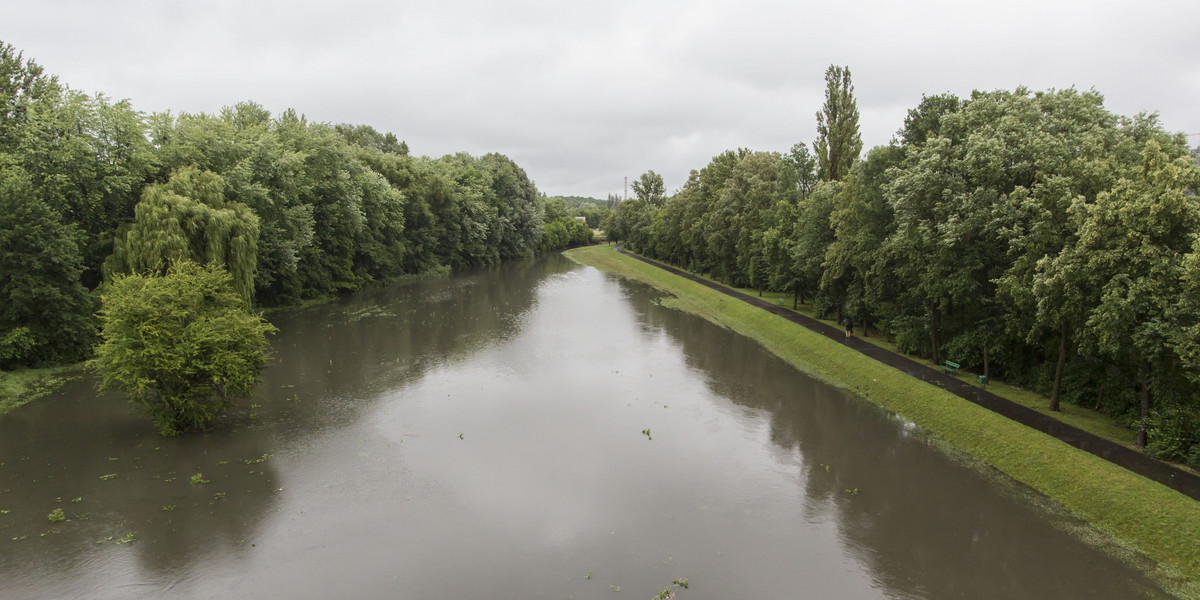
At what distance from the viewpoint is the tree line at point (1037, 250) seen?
1559 centimetres

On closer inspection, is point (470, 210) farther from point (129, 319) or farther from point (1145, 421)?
point (1145, 421)

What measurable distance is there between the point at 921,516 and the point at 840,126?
37.1m

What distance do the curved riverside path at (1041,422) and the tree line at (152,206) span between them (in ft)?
105

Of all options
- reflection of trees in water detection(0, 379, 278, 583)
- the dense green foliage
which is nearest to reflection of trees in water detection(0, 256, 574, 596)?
reflection of trees in water detection(0, 379, 278, 583)

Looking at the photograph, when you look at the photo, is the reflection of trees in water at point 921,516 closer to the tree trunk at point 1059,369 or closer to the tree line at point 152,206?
the tree trunk at point 1059,369

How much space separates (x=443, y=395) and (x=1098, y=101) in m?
27.6

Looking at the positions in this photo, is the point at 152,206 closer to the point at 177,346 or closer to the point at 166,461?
the point at 177,346

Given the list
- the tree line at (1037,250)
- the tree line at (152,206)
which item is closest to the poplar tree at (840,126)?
the tree line at (1037,250)

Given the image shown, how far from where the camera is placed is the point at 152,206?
28672 millimetres

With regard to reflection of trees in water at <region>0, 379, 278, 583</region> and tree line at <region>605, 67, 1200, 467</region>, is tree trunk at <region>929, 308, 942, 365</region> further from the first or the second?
reflection of trees in water at <region>0, 379, 278, 583</region>

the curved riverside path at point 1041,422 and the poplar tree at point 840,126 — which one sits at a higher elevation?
the poplar tree at point 840,126

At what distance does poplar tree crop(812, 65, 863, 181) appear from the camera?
4519 cm

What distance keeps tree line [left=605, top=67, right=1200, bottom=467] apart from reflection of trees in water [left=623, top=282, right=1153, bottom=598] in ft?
17.0

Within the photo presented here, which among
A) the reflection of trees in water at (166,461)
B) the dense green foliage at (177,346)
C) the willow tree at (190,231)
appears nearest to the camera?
the reflection of trees in water at (166,461)
